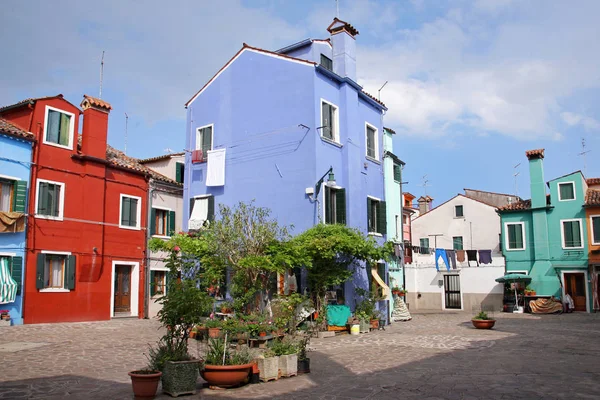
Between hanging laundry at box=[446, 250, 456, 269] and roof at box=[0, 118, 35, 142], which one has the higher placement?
roof at box=[0, 118, 35, 142]

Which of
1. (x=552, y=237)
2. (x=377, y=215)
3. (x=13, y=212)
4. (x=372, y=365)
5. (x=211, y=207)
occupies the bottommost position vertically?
(x=372, y=365)

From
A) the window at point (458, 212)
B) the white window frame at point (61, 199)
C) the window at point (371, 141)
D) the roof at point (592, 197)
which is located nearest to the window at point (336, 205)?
the window at point (371, 141)

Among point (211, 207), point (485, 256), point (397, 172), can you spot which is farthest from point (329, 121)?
point (485, 256)

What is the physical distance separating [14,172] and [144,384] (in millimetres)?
14703

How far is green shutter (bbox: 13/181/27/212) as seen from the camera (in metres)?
19.4

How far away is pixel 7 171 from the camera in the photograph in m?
19.3

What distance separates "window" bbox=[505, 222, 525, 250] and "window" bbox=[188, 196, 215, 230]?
2020cm

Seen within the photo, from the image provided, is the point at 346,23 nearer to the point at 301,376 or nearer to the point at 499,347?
the point at 499,347

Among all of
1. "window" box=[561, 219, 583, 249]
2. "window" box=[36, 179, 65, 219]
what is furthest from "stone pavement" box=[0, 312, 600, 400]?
"window" box=[561, 219, 583, 249]

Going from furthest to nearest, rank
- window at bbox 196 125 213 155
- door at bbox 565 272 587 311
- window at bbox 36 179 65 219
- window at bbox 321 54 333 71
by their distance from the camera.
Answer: door at bbox 565 272 587 311, window at bbox 196 125 213 155, window at bbox 321 54 333 71, window at bbox 36 179 65 219

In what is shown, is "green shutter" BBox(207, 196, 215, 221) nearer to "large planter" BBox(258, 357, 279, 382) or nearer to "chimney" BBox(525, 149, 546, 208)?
"large planter" BBox(258, 357, 279, 382)

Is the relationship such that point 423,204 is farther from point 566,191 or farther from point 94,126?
point 94,126

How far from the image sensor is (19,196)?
19438 millimetres

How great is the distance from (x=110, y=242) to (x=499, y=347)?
643 inches
